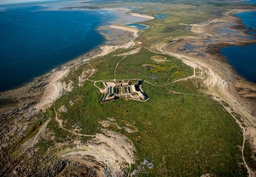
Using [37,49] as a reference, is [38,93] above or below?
below

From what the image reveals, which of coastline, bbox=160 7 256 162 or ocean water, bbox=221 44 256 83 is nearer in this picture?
coastline, bbox=160 7 256 162

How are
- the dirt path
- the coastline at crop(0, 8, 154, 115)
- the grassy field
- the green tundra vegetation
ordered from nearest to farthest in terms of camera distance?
1. the grassy field
2. the green tundra vegetation
3. the dirt path
4. the coastline at crop(0, 8, 154, 115)

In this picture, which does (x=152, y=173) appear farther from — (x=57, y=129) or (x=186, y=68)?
(x=186, y=68)

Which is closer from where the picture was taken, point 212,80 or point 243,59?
point 212,80

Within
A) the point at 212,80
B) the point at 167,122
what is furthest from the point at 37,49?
the point at 212,80

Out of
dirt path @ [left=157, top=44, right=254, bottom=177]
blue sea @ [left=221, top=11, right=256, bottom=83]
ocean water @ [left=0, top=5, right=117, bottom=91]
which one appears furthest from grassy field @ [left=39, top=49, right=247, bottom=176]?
ocean water @ [left=0, top=5, right=117, bottom=91]

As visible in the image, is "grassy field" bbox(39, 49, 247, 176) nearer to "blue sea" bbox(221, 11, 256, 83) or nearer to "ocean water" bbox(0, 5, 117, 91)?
"blue sea" bbox(221, 11, 256, 83)

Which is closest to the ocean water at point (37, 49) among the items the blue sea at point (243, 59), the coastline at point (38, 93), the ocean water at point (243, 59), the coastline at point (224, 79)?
the coastline at point (38, 93)

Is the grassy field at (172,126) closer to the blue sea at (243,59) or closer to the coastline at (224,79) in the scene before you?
the coastline at (224,79)

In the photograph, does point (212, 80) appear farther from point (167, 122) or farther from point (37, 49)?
point (37, 49)
